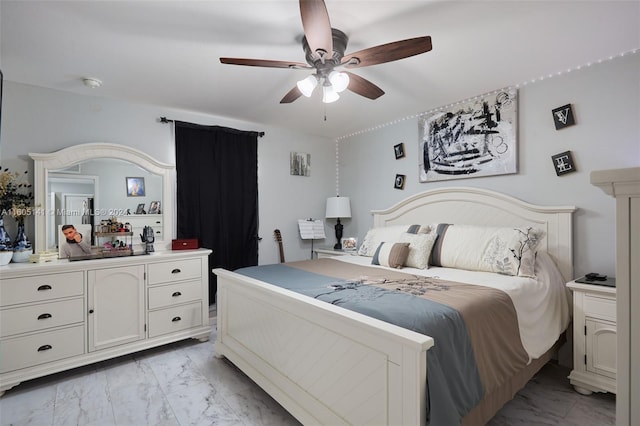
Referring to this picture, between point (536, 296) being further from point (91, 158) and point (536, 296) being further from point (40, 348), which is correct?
point (91, 158)

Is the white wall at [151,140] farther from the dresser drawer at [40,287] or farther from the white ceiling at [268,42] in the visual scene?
the dresser drawer at [40,287]

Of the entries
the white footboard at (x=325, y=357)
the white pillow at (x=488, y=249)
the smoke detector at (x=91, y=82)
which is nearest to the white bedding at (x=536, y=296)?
the white pillow at (x=488, y=249)

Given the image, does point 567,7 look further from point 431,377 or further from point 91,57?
point 91,57

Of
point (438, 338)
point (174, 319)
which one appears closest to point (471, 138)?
point (438, 338)

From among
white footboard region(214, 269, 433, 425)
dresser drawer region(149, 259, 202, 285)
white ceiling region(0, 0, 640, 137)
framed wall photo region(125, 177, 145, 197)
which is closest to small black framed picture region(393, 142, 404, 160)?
white ceiling region(0, 0, 640, 137)

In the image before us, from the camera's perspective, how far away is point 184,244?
3.16m

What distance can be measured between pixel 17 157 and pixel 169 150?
119cm

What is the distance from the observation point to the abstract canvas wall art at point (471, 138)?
9.41ft

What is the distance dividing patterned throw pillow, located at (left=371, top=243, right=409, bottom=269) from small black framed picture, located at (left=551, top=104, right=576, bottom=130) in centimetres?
156

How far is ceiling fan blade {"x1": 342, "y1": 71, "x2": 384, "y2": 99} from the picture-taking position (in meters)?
2.14

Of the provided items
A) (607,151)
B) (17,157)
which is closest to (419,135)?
(607,151)

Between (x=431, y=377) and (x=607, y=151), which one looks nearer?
(x=431, y=377)

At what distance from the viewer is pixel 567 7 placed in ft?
5.81

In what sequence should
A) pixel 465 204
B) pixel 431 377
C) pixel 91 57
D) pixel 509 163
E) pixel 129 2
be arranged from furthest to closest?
pixel 465 204, pixel 509 163, pixel 91 57, pixel 129 2, pixel 431 377
